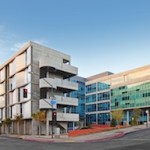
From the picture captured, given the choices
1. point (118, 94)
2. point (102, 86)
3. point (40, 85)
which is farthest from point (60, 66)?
point (102, 86)

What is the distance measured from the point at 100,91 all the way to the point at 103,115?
9.26 m

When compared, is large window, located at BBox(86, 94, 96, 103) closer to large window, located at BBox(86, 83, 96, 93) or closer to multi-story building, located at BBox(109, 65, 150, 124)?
large window, located at BBox(86, 83, 96, 93)

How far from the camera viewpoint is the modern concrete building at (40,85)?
205 ft

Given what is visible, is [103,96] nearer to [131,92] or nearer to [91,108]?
[91,108]

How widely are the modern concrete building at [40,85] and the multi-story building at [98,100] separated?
4417 centimetres

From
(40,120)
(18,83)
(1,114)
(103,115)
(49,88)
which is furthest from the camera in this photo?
(103,115)

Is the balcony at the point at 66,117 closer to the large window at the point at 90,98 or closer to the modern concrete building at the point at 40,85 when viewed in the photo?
the modern concrete building at the point at 40,85

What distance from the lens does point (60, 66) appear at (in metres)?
64.9

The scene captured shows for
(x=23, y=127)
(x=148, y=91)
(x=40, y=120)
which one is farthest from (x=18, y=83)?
(x=148, y=91)

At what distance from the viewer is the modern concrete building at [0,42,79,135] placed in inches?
2456

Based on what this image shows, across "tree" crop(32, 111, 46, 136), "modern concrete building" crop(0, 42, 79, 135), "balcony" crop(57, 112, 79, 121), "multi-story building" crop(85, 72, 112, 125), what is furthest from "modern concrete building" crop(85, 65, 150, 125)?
"tree" crop(32, 111, 46, 136)

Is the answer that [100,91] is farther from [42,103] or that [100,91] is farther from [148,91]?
[42,103]

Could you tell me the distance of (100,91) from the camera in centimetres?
11938

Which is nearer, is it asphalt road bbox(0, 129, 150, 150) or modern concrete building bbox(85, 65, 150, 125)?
asphalt road bbox(0, 129, 150, 150)
